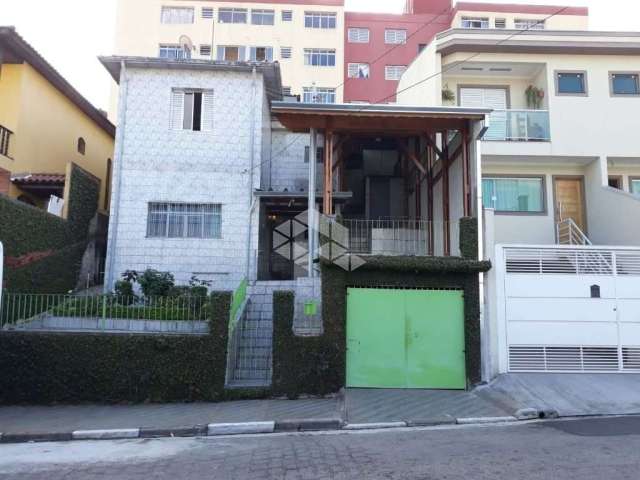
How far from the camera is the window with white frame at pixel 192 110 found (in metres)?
13.9

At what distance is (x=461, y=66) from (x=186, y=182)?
9186 mm

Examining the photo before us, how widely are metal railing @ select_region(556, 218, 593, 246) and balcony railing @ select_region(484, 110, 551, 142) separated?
2.60 meters

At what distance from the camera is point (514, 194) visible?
14.5m

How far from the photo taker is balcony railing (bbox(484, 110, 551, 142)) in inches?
551

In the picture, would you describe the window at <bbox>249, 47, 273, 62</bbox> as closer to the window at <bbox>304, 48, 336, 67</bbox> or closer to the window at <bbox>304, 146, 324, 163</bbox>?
the window at <bbox>304, 48, 336, 67</bbox>

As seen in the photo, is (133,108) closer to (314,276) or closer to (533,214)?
(314,276)

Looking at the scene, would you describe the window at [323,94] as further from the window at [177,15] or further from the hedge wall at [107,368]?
the hedge wall at [107,368]

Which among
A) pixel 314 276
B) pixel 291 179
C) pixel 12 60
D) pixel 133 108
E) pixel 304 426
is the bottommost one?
pixel 304 426

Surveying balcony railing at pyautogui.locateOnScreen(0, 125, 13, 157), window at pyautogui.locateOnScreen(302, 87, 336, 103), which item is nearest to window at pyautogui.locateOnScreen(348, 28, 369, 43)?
window at pyautogui.locateOnScreen(302, 87, 336, 103)

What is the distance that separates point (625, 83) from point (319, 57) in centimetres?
2097

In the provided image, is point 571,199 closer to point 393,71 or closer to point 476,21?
point 393,71

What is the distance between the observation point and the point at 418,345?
975cm

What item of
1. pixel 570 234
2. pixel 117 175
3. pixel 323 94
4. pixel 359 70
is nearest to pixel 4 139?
pixel 117 175

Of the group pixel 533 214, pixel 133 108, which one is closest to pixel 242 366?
pixel 133 108
